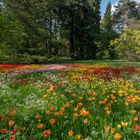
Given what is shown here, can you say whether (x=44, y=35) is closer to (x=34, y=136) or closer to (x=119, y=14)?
(x=34, y=136)

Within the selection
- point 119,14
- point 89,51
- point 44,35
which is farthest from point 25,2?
point 119,14

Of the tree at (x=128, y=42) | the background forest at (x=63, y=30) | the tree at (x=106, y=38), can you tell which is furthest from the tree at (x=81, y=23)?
Result: the tree at (x=128, y=42)

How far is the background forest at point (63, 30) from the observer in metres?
31.1

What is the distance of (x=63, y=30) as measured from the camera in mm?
60219

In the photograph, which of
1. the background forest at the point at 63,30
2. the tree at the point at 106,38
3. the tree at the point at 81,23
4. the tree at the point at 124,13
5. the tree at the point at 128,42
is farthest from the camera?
the tree at the point at 124,13

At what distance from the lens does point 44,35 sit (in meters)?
33.4

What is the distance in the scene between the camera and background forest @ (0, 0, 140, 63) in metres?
31.1

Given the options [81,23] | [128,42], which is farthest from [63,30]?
[128,42]

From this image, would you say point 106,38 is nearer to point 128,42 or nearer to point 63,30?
point 63,30

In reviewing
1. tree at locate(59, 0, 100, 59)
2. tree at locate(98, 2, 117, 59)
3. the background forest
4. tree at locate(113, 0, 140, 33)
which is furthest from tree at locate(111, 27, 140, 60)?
tree at locate(113, 0, 140, 33)

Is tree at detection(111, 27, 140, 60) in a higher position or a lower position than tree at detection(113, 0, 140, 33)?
lower

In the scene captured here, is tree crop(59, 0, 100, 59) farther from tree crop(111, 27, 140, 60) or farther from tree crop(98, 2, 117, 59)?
tree crop(111, 27, 140, 60)

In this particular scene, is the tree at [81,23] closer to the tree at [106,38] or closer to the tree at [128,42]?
the tree at [106,38]

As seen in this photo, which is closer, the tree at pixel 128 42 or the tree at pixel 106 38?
the tree at pixel 128 42
